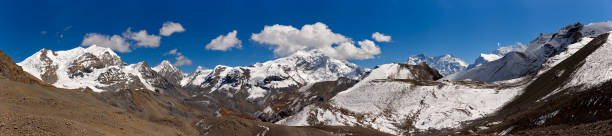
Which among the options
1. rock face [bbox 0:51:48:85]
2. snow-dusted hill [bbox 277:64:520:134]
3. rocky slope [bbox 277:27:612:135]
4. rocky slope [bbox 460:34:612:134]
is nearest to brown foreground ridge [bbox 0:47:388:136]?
rock face [bbox 0:51:48:85]

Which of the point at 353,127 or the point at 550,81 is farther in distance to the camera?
the point at 353,127

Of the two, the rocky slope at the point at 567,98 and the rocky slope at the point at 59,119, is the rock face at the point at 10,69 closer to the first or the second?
the rocky slope at the point at 59,119

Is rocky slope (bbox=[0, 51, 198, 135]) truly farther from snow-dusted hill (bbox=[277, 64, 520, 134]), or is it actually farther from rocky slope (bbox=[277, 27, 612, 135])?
rocky slope (bbox=[277, 27, 612, 135])

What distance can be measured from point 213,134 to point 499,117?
80727 millimetres

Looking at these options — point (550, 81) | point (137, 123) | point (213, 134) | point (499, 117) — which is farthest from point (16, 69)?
point (550, 81)

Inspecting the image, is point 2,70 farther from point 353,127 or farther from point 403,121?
point 403,121

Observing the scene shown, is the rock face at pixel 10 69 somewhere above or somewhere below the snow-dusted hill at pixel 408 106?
above

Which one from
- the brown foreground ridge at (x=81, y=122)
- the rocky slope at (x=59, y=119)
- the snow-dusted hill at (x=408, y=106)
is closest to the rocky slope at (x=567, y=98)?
the snow-dusted hill at (x=408, y=106)

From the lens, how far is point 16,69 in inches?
5561

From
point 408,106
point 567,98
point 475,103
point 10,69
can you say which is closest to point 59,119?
point 567,98

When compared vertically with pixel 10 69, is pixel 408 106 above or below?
below

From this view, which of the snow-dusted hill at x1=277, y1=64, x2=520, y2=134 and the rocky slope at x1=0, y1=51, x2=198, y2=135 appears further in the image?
the snow-dusted hill at x1=277, y1=64, x2=520, y2=134

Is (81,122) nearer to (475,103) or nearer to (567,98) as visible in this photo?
(567,98)

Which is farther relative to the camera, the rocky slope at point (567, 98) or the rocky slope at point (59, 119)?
the rocky slope at point (567, 98)
